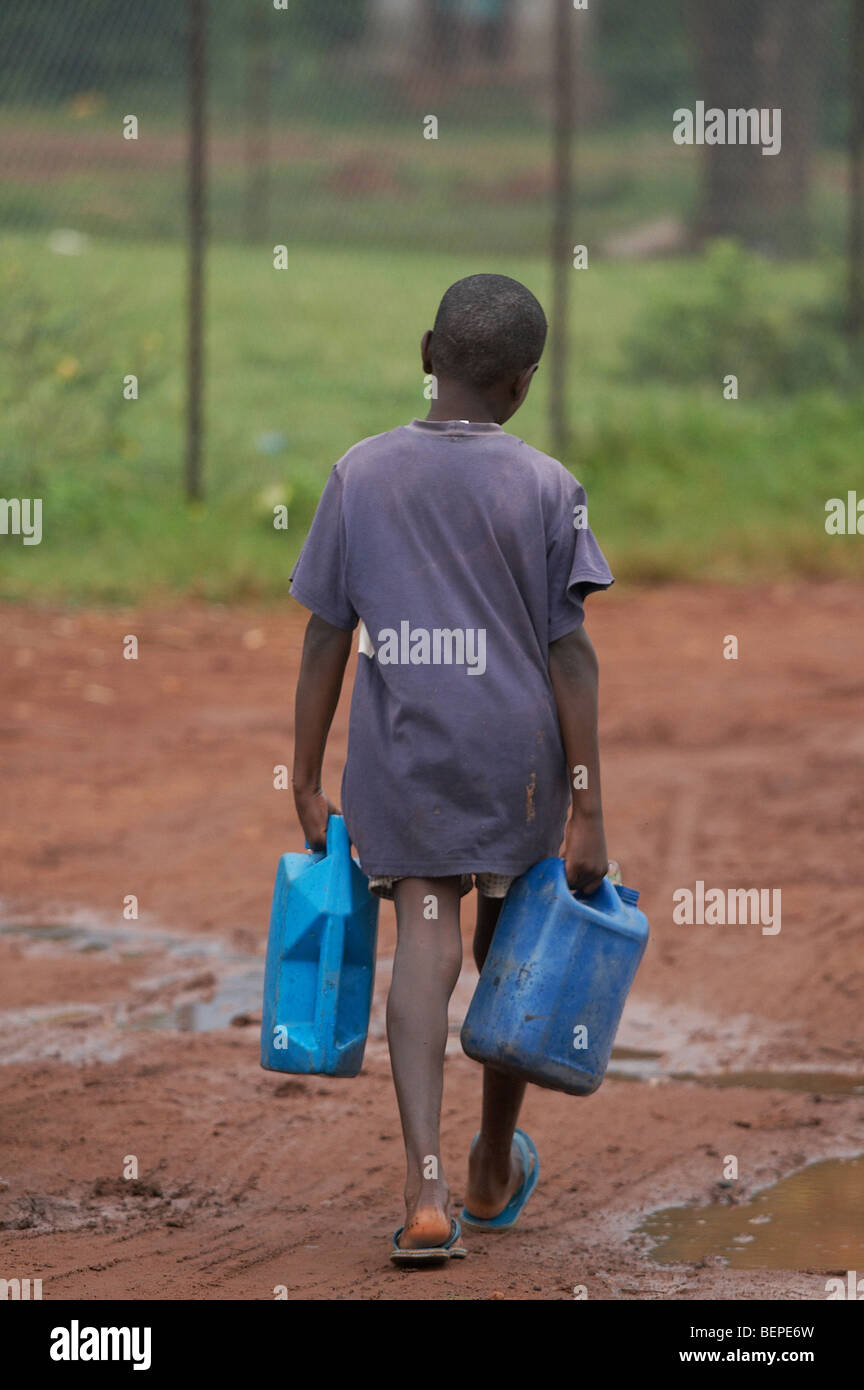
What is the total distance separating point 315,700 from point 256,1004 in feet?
5.39

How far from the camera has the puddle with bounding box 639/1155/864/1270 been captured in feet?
10.9

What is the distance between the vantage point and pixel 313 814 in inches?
131

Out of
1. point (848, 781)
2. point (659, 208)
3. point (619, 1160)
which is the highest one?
point (659, 208)

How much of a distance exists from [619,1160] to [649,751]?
3093mm

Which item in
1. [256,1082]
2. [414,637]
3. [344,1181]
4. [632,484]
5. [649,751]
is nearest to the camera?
[414,637]

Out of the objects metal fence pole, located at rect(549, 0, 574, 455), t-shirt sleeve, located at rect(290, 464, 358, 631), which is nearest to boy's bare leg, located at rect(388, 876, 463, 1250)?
t-shirt sleeve, located at rect(290, 464, 358, 631)

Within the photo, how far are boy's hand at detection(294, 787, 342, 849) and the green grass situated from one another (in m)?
5.92

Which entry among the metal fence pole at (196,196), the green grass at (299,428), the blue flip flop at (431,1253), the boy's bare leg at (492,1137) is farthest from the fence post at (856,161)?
the blue flip flop at (431,1253)

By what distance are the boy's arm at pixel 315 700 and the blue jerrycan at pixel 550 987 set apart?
1.30 ft

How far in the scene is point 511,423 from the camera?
11.6 metres

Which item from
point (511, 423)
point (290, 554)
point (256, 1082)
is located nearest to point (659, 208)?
point (511, 423)

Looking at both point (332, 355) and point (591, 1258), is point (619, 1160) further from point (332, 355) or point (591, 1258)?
point (332, 355)

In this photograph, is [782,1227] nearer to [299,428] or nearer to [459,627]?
[459,627]

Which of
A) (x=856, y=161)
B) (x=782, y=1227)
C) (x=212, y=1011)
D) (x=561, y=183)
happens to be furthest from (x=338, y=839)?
(x=856, y=161)
